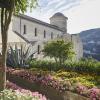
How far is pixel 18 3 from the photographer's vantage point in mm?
14531

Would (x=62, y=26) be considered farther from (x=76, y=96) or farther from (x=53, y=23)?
(x=76, y=96)

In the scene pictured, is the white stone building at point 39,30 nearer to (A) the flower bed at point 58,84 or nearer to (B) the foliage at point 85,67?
(B) the foliage at point 85,67

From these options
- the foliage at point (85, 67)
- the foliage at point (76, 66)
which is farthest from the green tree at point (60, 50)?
the foliage at point (85, 67)

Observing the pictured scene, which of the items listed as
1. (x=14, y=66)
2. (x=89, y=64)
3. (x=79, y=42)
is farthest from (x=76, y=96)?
(x=79, y=42)

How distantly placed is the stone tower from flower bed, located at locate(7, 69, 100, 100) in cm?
5489

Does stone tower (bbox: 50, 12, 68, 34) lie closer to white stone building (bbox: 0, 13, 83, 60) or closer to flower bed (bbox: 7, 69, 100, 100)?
white stone building (bbox: 0, 13, 83, 60)

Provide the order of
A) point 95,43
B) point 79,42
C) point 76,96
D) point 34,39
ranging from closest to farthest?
point 76,96
point 34,39
point 79,42
point 95,43

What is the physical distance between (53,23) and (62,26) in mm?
1782

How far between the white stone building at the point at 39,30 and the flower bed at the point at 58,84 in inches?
1144

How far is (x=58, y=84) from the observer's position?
1456 cm

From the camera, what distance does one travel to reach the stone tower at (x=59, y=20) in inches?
2874

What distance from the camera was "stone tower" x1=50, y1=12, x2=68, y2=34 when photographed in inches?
2874

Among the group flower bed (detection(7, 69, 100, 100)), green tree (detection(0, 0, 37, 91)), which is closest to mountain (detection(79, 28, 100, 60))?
flower bed (detection(7, 69, 100, 100))

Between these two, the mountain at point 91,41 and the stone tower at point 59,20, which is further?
the mountain at point 91,41
